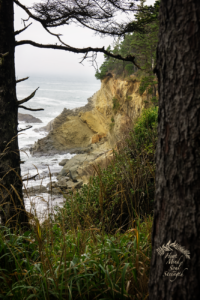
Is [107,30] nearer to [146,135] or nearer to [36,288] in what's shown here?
[146,135]

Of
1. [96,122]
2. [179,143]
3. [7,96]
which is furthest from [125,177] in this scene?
[96,122]

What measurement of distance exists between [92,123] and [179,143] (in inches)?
918

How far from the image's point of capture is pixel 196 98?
3.67 feet

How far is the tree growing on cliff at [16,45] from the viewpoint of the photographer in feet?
10.6

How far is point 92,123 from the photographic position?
24.3 metres

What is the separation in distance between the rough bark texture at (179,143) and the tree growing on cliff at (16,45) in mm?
2079

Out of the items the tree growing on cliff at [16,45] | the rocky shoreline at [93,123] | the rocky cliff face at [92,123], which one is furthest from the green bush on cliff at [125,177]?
the rocky cliff face at [92,123]

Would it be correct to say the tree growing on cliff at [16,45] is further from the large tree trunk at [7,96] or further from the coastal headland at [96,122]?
the coastal headland at [96,122]

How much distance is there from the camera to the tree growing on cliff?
3221 millimetres

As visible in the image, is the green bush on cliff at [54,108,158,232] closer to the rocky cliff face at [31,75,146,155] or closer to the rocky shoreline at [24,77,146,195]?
the rocky shoreline at [24,77,146,195]

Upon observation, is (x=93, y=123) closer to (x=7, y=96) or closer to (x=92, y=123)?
(x=92, y=123)

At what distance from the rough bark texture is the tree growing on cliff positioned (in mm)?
2079

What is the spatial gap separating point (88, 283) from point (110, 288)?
17 cm

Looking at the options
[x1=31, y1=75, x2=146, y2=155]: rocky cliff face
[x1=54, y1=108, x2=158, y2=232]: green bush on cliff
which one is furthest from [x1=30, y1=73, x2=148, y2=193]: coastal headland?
[x1=54, y1=108, x2=158, y2=232]: green bush on cliff
